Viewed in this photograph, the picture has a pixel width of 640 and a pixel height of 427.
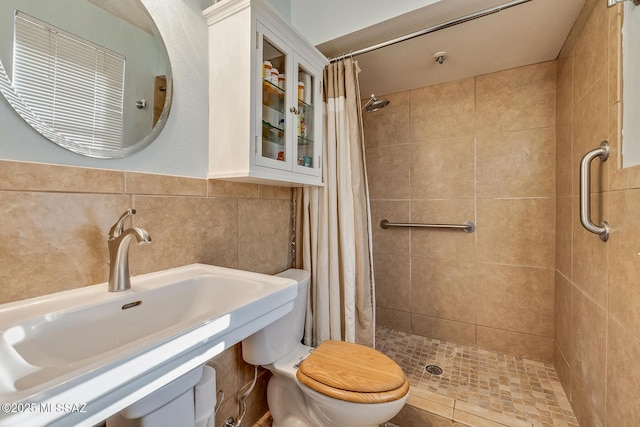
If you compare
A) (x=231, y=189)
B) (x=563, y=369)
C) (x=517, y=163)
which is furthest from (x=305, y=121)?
(x=563, y=369)

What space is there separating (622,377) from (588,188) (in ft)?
2.15

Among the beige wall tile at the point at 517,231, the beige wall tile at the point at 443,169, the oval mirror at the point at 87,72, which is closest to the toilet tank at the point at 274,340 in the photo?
the oval mirror at the point at 87,72

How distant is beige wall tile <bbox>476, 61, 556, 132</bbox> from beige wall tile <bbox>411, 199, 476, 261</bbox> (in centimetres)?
60

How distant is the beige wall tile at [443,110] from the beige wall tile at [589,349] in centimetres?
125

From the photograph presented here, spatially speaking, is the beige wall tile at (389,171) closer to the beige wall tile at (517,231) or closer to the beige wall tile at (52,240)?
the beige wall tile at (517,231)

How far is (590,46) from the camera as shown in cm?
116

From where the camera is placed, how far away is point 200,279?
916 millimetres

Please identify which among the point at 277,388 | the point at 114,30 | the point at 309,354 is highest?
the point at 114,30

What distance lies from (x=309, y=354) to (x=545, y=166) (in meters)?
1.88

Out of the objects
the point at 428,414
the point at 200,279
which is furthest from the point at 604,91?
the point at 200,279

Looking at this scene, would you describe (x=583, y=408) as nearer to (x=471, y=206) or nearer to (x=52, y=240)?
(x=471, y=206)

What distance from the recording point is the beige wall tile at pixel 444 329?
1.97 metres

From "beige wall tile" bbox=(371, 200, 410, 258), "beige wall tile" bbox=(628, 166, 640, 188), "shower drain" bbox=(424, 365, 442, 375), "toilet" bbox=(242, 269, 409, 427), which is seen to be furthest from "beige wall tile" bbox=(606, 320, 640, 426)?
"beige wall tile" bbox=(371, 200, 410, 258)

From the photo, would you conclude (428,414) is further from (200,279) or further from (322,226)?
(200,279)
